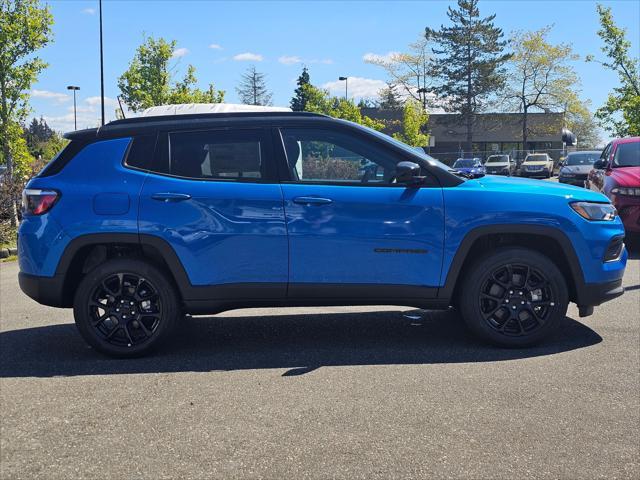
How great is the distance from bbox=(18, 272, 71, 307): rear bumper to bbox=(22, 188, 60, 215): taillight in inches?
19.8

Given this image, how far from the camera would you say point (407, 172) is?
4.55 m

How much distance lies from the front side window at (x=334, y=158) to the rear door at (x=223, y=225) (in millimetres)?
251

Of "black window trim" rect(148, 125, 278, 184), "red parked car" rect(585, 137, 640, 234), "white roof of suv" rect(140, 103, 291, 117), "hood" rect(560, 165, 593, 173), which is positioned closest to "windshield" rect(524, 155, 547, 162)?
"hood" rect(560, 165, 593, 173)

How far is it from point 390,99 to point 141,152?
70117 millimetres

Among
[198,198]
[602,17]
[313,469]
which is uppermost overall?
[602,17]

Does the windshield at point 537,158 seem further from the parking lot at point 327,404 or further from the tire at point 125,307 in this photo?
the tire at point 125,307

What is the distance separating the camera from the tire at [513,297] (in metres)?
4.72

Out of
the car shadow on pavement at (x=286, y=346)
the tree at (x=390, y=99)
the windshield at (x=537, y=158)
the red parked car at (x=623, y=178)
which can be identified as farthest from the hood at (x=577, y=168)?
the tree at (x=390, y=99)

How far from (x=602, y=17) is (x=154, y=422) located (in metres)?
26.3

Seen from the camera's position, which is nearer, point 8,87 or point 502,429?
point 502,429

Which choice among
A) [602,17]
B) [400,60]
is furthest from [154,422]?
[400,60]

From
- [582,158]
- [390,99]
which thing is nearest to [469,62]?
[390,99]

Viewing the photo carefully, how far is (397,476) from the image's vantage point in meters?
2.88

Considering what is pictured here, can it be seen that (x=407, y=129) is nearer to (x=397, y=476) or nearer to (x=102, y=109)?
(x=102, y=109)
